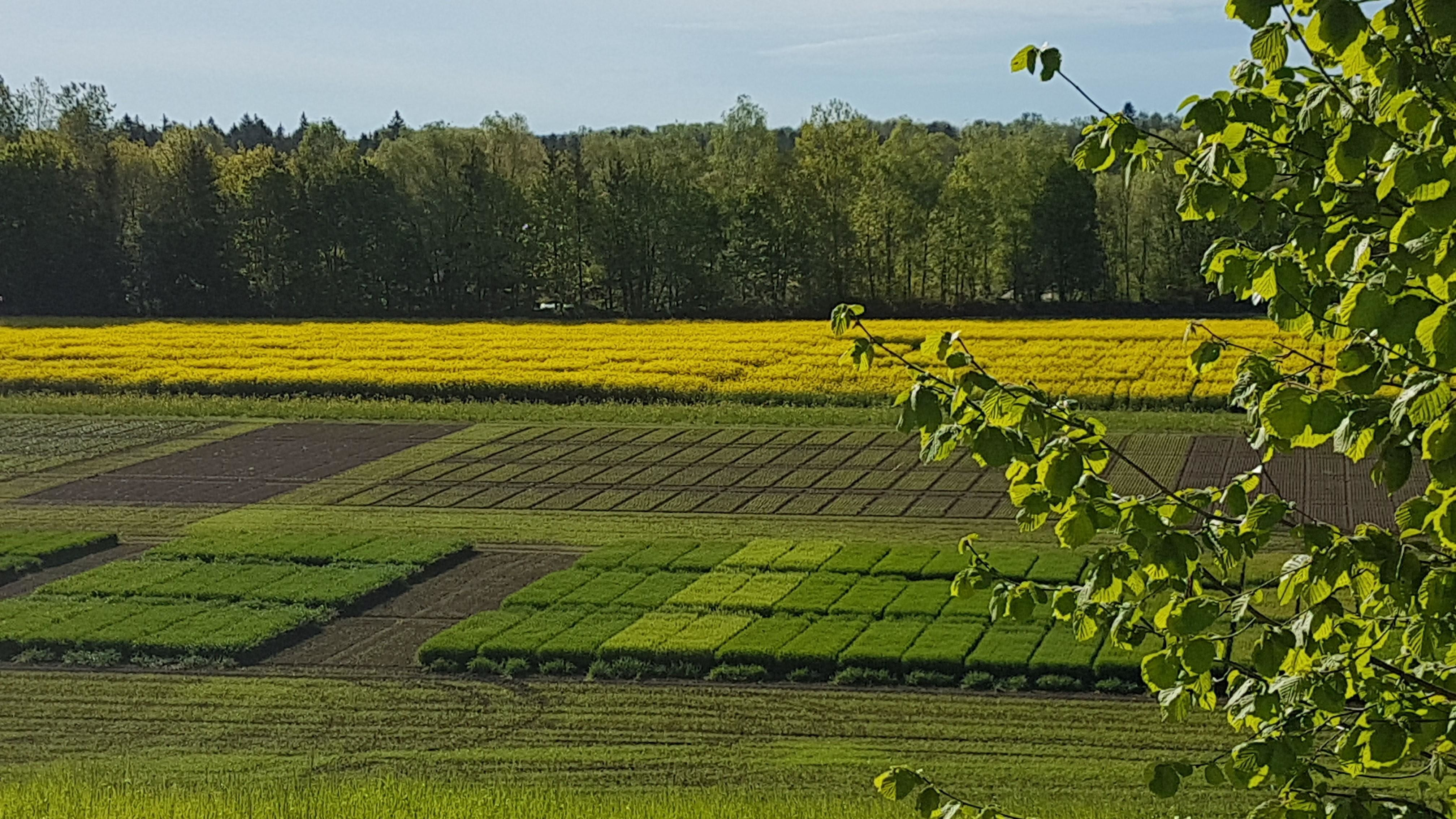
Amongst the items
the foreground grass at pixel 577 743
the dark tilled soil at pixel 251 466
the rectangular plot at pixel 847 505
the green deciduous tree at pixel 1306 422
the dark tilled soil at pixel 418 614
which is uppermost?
the green deciduous tree at pixel 1306 422

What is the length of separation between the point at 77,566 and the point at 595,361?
104 ft

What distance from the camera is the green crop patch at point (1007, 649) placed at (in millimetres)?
23250

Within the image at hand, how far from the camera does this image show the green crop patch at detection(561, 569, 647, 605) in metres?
28.0

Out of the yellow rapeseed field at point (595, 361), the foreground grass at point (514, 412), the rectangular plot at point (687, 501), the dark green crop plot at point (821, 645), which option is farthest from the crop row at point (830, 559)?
the yellow rapeseed field at point (595, 361)

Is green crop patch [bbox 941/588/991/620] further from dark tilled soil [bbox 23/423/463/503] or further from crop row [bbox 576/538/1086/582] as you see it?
dark tilled soil [bbox 23/423/463/503]

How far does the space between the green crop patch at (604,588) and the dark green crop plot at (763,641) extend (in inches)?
126

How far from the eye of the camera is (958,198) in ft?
310

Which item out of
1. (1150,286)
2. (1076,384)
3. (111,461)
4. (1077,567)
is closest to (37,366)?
(111,461)

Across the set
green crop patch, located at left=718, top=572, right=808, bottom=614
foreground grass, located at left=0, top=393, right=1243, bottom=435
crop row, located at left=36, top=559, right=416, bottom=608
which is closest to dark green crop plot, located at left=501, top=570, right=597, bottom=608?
crop row, located at left=36, top=559, right=416, bottom=608

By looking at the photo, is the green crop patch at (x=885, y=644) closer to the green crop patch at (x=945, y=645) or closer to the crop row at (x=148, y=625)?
the green crop patch at (x=945, y=645)

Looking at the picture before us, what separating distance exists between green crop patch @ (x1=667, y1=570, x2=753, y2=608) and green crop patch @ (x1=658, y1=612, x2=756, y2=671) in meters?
0.79

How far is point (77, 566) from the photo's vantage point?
31.4m

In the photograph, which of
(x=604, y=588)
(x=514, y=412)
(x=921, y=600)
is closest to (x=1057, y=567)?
(x=921, y=600)

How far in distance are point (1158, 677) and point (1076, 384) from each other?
50022 millimetres
